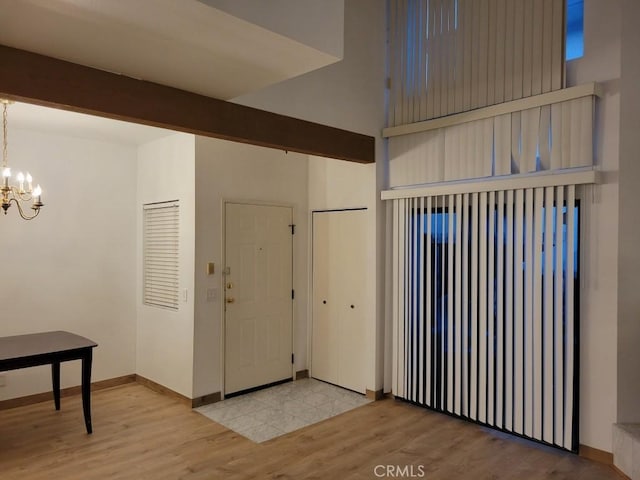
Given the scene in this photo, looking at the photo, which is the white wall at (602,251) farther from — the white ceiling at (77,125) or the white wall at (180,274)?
the white ceiling at (77,125)

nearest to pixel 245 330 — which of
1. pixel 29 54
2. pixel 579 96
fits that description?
pixel 29 54

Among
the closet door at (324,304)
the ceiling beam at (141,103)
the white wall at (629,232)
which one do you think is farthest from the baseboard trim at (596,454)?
the ceiling beam at (141,103)

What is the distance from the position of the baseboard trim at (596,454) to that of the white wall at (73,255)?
4508 millimetres

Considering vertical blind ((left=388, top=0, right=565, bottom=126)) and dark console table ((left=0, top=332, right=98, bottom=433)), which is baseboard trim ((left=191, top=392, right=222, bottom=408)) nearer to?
dark console table ((left=0, top=332, right=98, bottom=433))

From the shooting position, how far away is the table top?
3484 mm

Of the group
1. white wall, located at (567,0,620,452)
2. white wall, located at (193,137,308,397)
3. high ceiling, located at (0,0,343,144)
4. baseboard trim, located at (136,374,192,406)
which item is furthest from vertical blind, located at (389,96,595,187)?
baseboard trim, located at (136,374,192,406)

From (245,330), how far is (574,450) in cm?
315

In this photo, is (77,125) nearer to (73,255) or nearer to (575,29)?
(73,255)

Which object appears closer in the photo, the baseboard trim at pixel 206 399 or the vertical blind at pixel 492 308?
the vertical blind at pixel 492 308

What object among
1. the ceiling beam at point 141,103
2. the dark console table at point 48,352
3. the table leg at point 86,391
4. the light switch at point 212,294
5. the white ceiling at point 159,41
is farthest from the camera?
the light switch at point 212,294

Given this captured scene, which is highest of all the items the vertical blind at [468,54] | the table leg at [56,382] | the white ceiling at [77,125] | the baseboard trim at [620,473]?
the vertical blind at [468,54]

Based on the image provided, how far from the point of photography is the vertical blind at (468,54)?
363 centimetres

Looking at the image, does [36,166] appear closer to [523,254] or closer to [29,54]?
Answer: [29,54]

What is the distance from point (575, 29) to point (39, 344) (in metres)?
5.03
